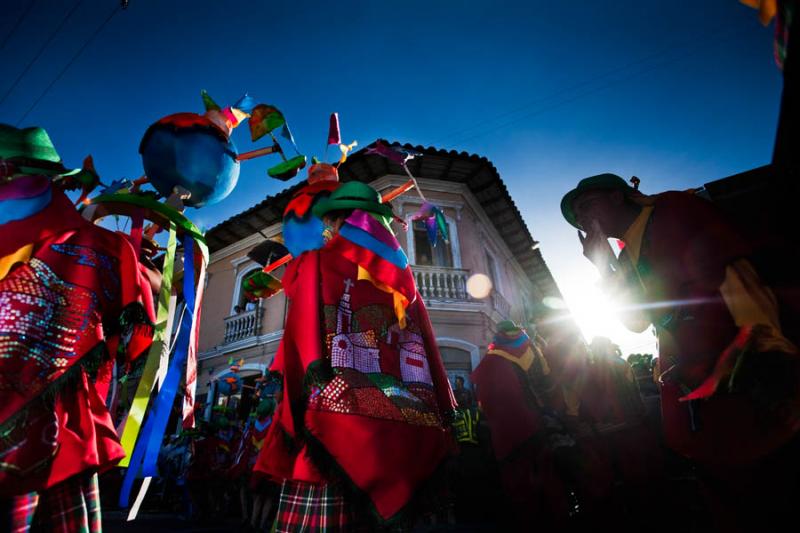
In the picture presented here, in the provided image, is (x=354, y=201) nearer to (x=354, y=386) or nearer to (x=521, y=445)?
(x=354, y=386)

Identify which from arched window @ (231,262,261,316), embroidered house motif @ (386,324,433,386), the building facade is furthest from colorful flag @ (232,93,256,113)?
arched window @ (231,262,261,316)

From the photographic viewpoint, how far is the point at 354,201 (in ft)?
6.30

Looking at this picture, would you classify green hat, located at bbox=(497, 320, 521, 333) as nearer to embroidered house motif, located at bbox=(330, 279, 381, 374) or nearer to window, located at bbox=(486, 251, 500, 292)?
embroidered house motif, located at bbox=(330, 279, 381, 374)

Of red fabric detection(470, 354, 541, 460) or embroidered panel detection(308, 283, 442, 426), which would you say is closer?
embroidered panel detection(308, 283, 442, 426)

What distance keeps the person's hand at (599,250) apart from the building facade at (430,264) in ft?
23.8

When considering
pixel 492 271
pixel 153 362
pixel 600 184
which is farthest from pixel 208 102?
pixel 492 271

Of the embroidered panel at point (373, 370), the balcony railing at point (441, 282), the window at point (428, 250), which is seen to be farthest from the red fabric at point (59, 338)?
the window at point (428, 250)

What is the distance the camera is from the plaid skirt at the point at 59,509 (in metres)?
1.13

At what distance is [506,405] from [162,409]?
305cm

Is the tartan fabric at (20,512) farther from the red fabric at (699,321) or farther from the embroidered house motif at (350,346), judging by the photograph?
the red fabric at (699,321)

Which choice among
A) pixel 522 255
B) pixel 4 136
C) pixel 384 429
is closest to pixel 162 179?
pixel 4 136

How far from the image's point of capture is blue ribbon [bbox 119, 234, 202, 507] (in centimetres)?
Answer: 153

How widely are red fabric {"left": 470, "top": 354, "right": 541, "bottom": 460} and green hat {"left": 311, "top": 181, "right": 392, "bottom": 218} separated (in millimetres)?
2582

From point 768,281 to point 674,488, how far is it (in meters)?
3.90
